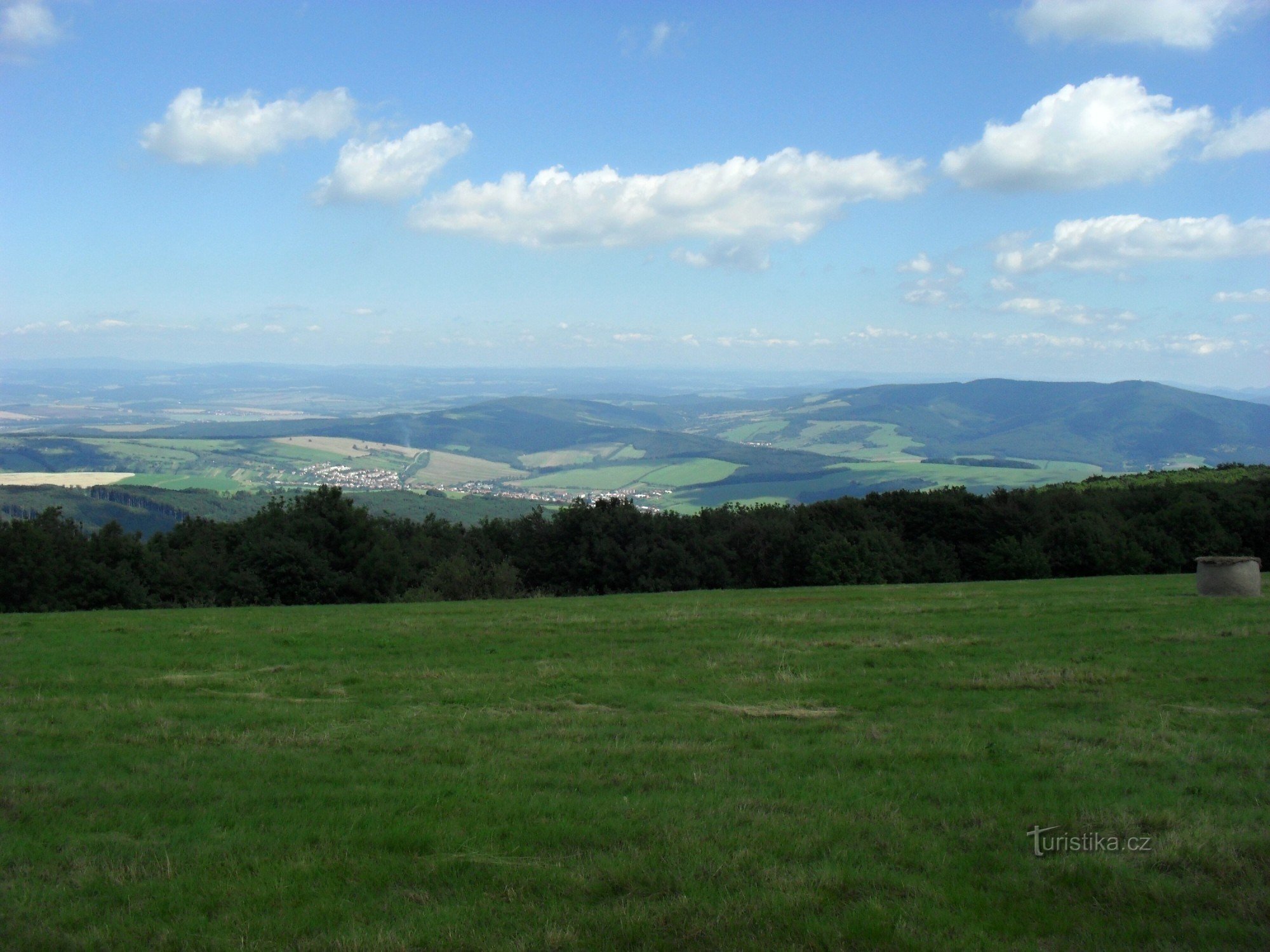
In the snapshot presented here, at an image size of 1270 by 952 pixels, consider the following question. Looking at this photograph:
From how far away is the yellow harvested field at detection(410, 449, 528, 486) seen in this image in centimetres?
14350

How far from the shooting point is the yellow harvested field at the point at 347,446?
16075cm

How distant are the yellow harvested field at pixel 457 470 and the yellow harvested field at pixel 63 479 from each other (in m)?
39.7

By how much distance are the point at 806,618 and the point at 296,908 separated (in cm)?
1489

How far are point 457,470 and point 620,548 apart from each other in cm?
12380

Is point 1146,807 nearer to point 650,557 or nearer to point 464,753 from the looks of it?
point 464,753

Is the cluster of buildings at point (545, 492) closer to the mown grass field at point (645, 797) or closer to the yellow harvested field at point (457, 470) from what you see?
the yellow harvested field at point (457, 470)

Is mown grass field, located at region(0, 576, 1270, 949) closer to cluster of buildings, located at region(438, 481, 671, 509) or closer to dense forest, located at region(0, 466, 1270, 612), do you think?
dense forest, located at region(0, 466, 1270, 612)

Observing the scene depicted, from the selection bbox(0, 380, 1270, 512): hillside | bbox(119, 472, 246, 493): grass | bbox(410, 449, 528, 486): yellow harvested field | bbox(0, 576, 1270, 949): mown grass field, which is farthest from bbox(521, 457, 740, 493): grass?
bbox(0, 576, 1270, 949): mown grass field

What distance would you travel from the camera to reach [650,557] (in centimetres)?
4034

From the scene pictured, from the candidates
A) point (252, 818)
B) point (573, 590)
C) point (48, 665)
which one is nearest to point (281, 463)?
point (573, 590)

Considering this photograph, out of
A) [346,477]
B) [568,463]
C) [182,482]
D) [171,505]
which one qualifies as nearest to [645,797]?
[171,505]

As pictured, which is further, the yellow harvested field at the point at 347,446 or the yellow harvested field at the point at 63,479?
the yellow harvested field at the point at 347,446

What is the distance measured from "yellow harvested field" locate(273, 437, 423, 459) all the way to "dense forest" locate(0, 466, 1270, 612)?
120339 mm

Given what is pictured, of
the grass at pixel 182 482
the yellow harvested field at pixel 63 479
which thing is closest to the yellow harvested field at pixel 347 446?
the grass at pixel 182 482
